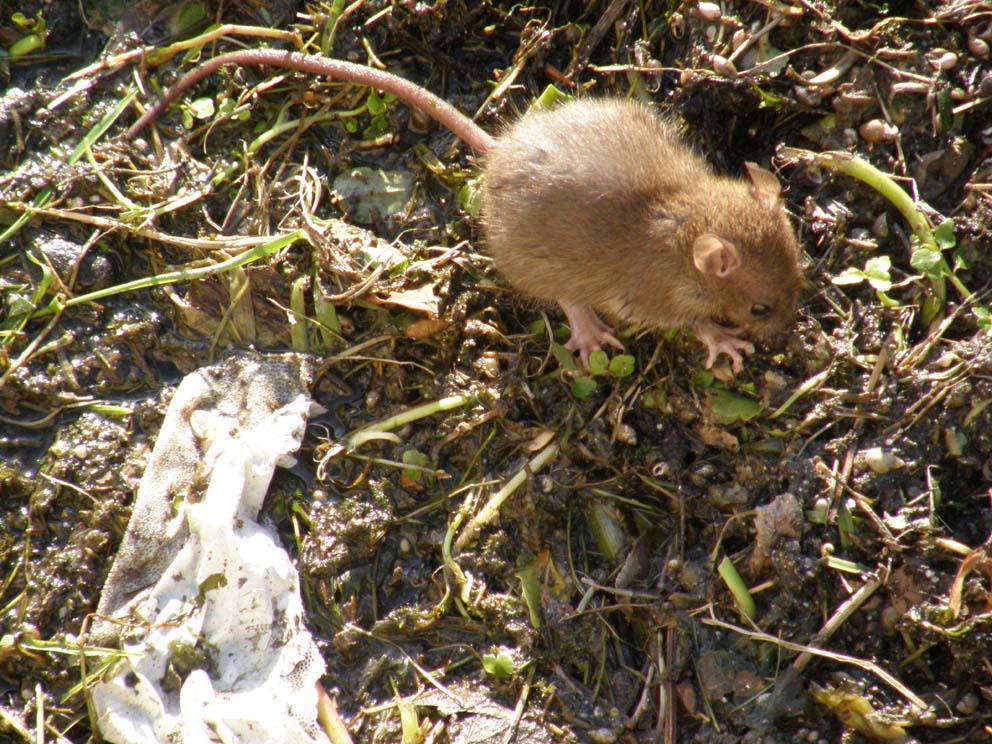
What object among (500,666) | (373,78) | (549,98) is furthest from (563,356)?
(373,78)

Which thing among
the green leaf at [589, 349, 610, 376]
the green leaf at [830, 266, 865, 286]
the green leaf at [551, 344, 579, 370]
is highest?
the green leaf at [830, 266, 865, 286]

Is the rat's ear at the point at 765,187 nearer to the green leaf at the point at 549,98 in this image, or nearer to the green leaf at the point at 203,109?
the green leaf at the point at 549,98

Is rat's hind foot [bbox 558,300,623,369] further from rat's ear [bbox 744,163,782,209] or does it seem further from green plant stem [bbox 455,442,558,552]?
rat's ear [bbox 744,163,782,209]

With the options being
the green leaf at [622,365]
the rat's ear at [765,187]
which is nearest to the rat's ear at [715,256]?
the rat's ear at [765,187]

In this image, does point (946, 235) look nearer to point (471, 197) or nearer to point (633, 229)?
point (633, 229)

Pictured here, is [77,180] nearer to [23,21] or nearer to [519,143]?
[23,21]

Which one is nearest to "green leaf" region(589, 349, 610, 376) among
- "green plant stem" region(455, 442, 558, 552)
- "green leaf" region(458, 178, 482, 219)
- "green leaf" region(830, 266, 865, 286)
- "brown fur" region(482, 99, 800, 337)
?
"brown fur" region(482, 99, 800, 337)
